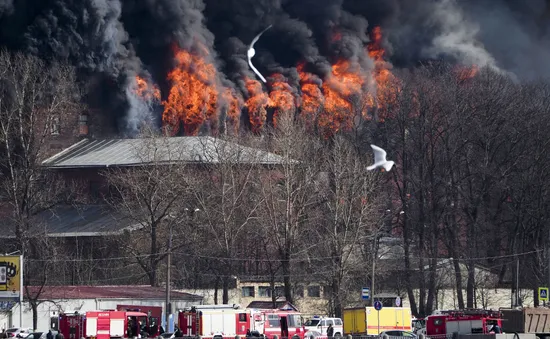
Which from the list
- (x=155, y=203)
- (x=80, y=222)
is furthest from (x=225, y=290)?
(x=80, y=222)

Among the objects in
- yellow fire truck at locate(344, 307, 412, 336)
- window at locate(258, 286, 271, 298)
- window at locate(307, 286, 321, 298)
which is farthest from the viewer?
window at locate(258, 286, 271, 298)

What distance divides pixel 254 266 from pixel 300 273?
802cm

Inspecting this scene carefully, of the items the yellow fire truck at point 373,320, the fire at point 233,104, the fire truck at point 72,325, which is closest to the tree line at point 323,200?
the yellow fire truck at point 373,320

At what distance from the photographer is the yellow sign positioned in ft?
212

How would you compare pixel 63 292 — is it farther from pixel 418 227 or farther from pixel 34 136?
pixel 418 227

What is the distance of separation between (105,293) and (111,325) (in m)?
17.1

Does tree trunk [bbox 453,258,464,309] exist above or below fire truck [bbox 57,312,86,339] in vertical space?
above

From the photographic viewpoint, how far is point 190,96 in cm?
11662

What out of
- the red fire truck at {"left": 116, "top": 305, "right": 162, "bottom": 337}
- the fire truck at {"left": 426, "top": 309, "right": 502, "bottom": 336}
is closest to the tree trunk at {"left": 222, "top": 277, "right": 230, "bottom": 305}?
the red fire truck at {"left": 116, "top": 305, "right": 162, "bottom": 337}

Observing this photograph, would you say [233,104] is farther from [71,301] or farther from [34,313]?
[34,313]

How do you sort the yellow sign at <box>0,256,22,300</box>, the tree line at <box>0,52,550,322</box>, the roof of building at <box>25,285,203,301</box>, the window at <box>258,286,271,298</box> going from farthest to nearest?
the window at <box>258,286,271,298</box>
the tree line at <box>0,52,550,322</box>
the roof of building at <box>25,285,203,301</box>
the yellow sign at <box>0,256,22,300</box>

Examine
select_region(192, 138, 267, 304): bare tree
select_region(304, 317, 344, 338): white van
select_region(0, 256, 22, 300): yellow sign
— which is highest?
select_region(192, 138, 267, 304): bare tree

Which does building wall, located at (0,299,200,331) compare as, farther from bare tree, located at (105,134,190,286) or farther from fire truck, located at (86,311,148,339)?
fire truck, located at (86,311,148,339)

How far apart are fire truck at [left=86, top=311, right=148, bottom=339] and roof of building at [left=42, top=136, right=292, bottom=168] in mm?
23748
